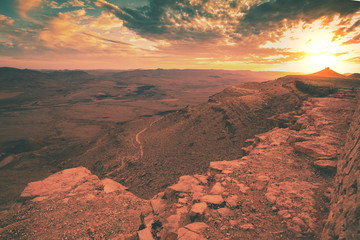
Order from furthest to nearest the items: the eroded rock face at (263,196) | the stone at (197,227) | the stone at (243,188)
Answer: the stone at (243,188), the stone at (197,227), the eroded rock face at (263,196)

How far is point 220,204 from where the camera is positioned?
5016 mm

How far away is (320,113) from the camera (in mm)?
11078

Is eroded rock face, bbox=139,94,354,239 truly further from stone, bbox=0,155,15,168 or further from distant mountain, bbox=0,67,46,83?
distant mountain, bbox=0,67,46,83

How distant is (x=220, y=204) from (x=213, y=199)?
0.34m

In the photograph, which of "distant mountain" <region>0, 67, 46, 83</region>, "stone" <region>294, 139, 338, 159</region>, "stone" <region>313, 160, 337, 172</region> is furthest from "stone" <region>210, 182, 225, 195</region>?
"distant mountain" <region>0, 67, 46, 83</region>

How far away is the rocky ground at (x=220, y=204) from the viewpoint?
Result: 4.13 meters

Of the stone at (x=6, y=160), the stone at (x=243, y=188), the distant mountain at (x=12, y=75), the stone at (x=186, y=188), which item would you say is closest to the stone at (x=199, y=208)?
the stone at (x=186, y=188)

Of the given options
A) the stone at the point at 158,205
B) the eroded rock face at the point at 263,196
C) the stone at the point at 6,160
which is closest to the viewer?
the eroded rock face at the point at 263,196

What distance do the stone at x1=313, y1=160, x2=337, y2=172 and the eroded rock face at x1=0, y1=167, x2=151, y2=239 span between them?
7.17m

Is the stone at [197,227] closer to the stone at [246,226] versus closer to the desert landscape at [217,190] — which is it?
the desert landscape at [217,190]

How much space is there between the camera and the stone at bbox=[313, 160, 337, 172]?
17.4ft

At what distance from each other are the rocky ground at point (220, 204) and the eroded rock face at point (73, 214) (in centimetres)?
4

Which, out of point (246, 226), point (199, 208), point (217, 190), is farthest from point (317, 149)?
point (199, 208)

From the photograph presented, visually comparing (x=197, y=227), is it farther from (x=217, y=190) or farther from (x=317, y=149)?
(x=317, y=149)
